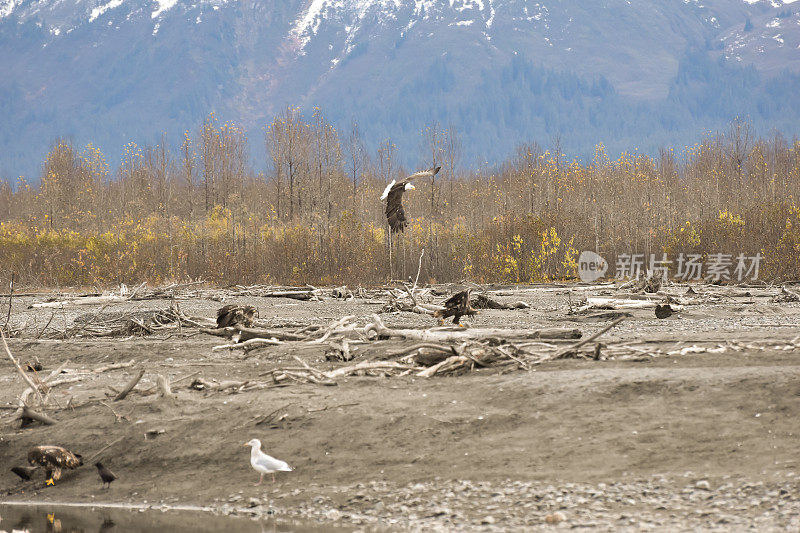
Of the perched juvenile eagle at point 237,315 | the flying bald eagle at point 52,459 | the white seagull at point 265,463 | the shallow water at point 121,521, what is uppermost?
the perched juvenile eagle at point 237,315

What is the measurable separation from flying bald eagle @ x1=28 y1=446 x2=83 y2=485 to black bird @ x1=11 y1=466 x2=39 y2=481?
81mm

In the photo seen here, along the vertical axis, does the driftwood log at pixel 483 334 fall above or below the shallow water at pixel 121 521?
above

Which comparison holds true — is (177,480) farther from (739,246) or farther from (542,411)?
(739,246)

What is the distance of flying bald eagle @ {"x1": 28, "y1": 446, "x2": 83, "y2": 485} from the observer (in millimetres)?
8461

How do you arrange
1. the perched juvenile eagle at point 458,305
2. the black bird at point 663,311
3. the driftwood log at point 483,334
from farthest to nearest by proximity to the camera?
the black bird at point 663,311 < the perched juvenile eagle at point 458,305 < the driftwood log at point 483,334

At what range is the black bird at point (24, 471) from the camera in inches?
335

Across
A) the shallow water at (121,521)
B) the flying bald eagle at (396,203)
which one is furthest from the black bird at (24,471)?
the flying bald eagle at (396,203)

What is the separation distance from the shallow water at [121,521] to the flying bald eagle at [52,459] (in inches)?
16.5

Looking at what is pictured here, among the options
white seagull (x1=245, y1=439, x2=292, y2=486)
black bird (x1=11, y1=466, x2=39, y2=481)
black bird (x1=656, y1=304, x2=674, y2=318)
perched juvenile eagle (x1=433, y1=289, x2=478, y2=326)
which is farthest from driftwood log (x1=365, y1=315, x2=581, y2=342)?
black bird (x1=656, y1=304, x2=674, y2=318)

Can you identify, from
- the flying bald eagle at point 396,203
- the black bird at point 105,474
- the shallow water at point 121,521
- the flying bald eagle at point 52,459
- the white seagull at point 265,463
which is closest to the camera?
the shallow water at point 121,521

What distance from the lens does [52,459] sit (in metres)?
8.45

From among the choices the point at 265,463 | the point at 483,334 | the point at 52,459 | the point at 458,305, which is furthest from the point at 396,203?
the point at 265,463

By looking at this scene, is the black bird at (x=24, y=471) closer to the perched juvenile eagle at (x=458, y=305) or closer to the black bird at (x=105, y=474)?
the black bird at (x=105, y=474)

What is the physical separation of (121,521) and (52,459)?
1317 millimetres
